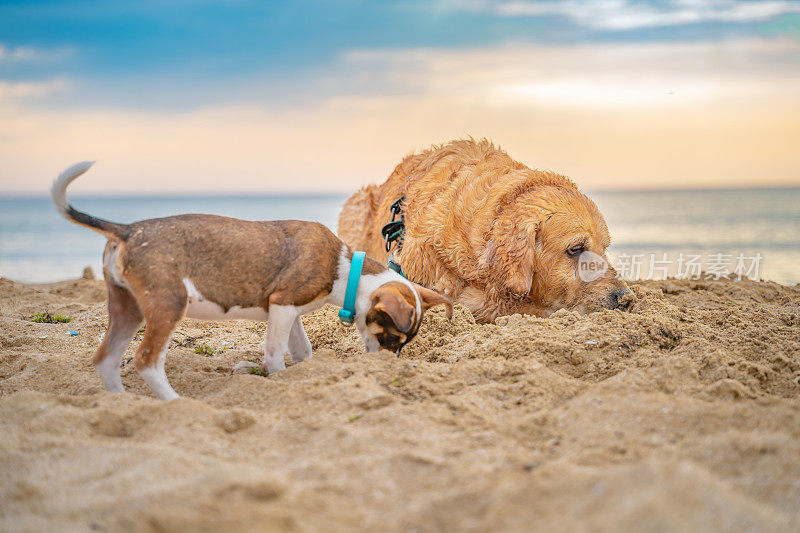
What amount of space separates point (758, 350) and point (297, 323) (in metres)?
3.31

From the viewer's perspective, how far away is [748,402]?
320 cm

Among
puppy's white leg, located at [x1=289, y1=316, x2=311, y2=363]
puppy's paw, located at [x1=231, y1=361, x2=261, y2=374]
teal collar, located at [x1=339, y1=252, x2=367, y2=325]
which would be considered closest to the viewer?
teal collar, located at [x1=339, y1=252, x2=367, y2=325]

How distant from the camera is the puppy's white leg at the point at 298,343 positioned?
4.78 m

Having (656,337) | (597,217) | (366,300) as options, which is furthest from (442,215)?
(656,337)

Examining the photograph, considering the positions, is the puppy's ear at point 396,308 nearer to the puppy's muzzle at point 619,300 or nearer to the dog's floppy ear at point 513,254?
the dog's floppy ear at point 513,254

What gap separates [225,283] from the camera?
13.9 feet

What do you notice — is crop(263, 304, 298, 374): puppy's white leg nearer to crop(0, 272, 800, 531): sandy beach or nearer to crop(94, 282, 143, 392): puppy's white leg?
crop(0, 272, 800, 531): sandy beach

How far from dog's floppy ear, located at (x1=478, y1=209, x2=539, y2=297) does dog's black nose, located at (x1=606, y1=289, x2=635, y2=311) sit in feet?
2.36

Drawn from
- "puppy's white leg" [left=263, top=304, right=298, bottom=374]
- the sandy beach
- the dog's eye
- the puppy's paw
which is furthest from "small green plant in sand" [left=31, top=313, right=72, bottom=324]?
the dog's eye

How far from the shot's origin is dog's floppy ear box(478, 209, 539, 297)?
5.47 metres

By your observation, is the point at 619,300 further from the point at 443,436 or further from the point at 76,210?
the point at 76,210

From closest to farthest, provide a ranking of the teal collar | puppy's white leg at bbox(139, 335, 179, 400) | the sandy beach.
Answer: the sandy beach → puppy's white leg at bbox(139, 335, 179, 400) → the teal collar

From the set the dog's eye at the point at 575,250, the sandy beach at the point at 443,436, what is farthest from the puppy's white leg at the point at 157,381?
the dog's eye at the point at 575,250

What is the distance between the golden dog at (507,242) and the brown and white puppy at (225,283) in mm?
1095
